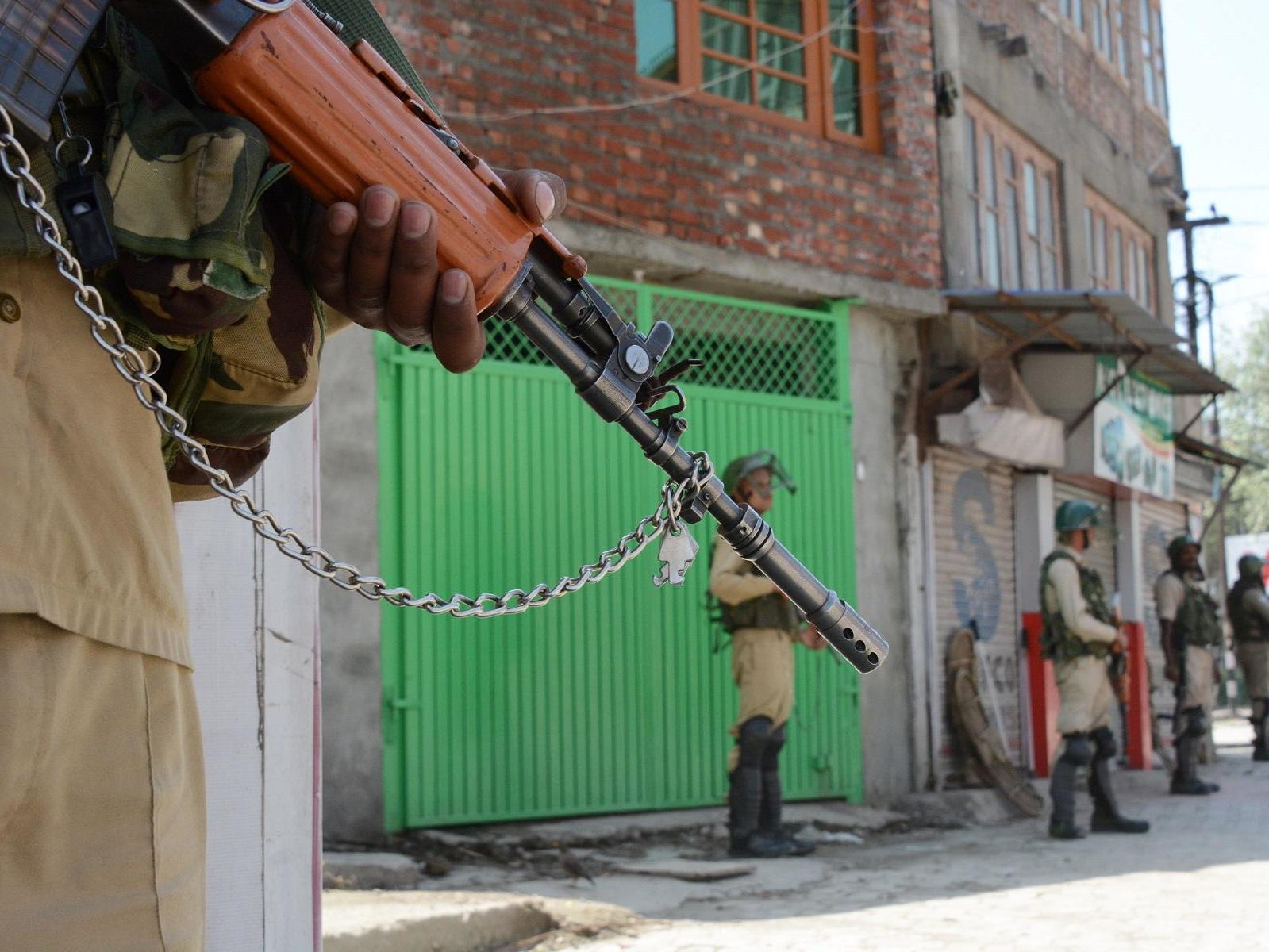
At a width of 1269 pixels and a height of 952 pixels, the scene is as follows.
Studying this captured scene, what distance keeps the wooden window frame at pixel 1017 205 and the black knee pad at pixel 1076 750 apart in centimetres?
451

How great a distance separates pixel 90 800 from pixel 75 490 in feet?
1.00

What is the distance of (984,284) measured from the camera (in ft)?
39.1

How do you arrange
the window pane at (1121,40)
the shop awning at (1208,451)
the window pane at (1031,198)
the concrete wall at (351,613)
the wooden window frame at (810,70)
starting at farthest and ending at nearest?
the window pane at (1121,40), the shop awning at (1208,451), the window pane at (1031,198), the wooden window frame at (810,70), the concrete wall at (351,613)

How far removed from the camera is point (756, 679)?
24.0 feet

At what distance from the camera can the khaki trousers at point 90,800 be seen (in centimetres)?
138

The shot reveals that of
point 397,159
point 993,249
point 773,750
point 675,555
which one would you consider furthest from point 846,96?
point 397,159

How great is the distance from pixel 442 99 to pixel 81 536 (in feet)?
21.7

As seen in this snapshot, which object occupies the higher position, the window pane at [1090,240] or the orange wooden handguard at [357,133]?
the window pane at [1090,240]

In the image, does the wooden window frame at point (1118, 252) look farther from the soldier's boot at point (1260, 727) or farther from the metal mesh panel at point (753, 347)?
the metal mesh panel at point (753, 347)

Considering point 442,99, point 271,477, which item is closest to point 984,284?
point 442,99

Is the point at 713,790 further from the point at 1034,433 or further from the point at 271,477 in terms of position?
the point at 271,477

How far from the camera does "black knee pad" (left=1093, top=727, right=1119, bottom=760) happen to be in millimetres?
8570

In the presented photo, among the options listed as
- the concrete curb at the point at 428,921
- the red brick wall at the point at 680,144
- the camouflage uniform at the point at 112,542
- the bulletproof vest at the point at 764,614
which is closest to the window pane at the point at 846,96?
the red brick wall at the point at 680,144

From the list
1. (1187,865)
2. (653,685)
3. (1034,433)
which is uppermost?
(1034,433)
